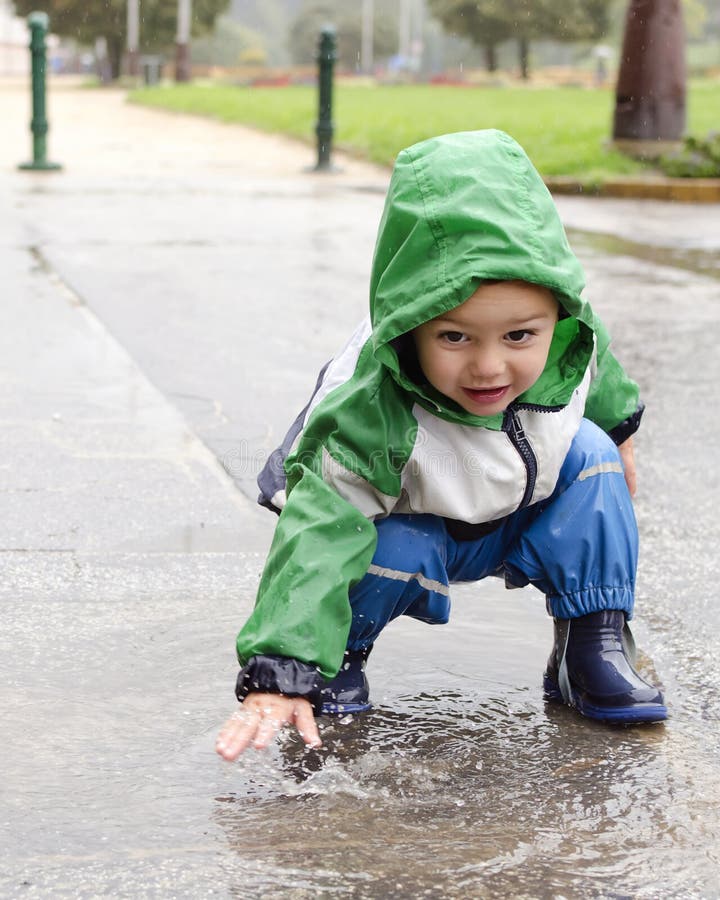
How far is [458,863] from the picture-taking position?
1.82m

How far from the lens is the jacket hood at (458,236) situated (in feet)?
6.55

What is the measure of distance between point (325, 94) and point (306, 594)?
11.4m

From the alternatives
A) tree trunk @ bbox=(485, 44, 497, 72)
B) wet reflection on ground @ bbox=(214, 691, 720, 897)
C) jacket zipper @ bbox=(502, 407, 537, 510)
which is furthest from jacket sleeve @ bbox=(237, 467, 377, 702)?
tree trunk @ bbox=(485, 44, 497, 72)

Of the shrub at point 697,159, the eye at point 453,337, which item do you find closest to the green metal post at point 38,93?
the shrub at point 697,159

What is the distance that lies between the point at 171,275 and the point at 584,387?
4.52 metres

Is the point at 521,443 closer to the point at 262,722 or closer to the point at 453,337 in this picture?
the point at 453,337

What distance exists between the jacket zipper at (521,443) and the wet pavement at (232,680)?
1.23 ft

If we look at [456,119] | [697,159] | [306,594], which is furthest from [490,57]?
[306,594]

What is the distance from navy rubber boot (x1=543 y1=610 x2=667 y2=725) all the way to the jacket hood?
17.1 inches

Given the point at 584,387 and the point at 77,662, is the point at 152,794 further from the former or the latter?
the point at 584,387

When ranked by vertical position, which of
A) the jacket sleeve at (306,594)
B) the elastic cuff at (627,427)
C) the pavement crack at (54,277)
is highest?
the elastic cuff at (627,427)

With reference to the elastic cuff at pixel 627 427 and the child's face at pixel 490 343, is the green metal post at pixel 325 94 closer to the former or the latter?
the elastic cuff at pixel 627 427

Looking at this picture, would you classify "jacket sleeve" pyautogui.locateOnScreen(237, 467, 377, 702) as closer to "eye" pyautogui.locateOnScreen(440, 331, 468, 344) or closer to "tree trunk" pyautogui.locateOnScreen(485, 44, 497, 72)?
"eye" pyautogui.locateOnScreen(440, 331, 468, 344)

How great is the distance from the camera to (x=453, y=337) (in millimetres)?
2096
